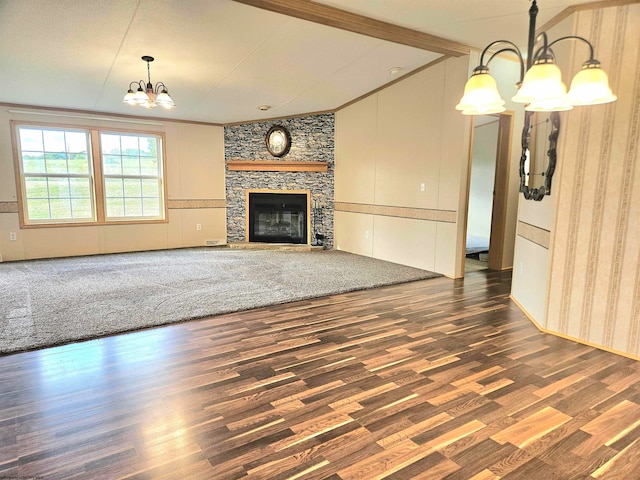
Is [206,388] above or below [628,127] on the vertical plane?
below

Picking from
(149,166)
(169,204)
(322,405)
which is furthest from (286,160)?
(322,405)

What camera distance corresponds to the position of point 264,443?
179cm

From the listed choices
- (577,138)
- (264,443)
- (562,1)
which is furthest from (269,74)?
(264,443)

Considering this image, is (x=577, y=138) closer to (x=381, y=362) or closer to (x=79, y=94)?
(x=381, y=362)

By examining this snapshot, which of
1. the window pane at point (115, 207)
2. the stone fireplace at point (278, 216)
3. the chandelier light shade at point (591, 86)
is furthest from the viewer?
the stone fireplace at point (278, 216)

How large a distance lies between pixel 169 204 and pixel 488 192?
20.1ft

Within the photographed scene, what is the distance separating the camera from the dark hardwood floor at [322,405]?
167 cm

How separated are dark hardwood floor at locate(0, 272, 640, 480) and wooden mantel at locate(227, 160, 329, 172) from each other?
4321 mm

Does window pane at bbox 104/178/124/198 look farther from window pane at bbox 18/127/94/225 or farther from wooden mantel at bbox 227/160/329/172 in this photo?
wooden mantel at bbox 227/160/329/172

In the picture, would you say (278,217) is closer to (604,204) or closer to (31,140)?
(31,140)

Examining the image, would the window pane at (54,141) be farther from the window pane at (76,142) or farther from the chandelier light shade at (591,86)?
the chandelier light shade at (591,86)

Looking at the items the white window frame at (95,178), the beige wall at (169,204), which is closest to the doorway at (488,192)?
the beige wall at (169,204)

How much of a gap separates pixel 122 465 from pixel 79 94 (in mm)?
5370

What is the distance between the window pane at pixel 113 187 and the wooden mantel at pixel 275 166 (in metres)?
1.97
